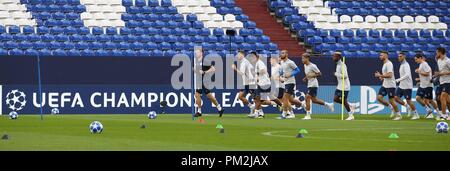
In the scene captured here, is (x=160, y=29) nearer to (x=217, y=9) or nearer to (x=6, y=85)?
(x=217, y=9)

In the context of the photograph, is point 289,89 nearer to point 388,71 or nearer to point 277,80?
point 277,80

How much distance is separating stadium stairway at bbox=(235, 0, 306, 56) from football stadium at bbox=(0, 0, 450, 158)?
0.06 metres

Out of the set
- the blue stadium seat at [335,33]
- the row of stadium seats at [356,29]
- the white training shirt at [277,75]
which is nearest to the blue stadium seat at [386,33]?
the row of stadium seats at [356,29]

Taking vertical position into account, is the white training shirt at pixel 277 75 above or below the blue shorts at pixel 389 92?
above

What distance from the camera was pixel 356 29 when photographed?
154ft

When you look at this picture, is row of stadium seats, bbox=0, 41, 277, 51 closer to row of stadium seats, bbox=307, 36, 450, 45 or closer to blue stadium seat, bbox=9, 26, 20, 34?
blue stadium seat, bbox=9, 26, 20, 34

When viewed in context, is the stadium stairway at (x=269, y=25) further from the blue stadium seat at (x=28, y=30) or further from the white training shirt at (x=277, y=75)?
the blue stadium seat at (x=28, y=30)

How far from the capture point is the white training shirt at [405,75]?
35.2 meters

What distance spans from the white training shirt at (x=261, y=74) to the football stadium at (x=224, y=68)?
0.03m

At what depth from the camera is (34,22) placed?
41438 millimetres

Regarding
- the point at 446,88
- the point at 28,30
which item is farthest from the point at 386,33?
the point at 28,30
